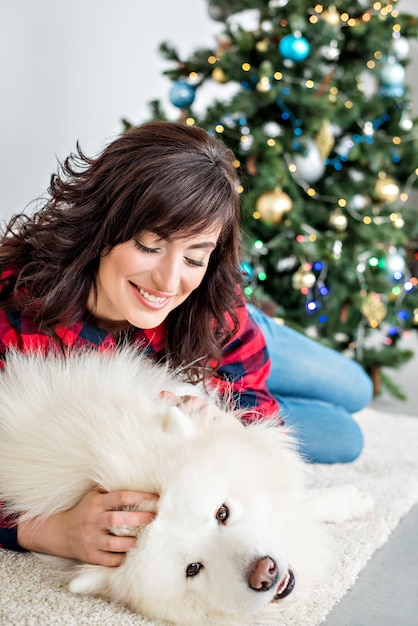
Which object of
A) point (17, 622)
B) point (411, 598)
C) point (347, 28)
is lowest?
point (17, 622)

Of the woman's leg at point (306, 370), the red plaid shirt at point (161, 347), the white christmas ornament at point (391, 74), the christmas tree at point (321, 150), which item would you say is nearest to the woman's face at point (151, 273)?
the red plaid shirt at point (161, 347)

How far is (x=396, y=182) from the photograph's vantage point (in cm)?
341

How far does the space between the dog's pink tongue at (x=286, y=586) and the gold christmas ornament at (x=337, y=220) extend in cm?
209

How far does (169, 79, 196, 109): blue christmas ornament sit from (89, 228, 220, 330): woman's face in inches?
69.0

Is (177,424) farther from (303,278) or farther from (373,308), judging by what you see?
(373,308)

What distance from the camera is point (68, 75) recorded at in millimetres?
3650

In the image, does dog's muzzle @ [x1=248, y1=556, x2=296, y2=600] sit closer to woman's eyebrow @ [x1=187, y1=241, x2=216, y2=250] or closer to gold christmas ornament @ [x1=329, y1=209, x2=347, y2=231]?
→ woman's eyebrow @ [x1=187, y1=241, x2=216, y2=250]

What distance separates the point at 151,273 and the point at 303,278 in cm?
163

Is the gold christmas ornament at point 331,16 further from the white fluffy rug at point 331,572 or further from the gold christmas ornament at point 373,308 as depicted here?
the white fluffy rug at point 331,572

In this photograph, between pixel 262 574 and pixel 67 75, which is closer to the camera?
pixel 262 574

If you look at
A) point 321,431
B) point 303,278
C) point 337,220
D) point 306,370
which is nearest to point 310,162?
point 337,220

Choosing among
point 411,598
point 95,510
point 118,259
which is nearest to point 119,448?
point 95,510

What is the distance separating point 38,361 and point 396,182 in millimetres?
2510

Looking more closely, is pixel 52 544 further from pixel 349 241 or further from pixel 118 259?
pixel 349 241
